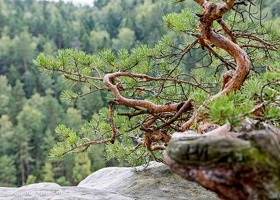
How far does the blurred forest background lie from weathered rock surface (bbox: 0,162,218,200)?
3047 millimetres

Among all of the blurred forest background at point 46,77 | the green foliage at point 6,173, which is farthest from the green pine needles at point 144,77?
the green foliage at point 6,173

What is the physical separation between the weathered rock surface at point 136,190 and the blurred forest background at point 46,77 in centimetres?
305

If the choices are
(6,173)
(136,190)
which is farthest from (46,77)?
(136,190)

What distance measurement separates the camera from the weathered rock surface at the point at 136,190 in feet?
5.36

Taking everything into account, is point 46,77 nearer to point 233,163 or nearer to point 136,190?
point 136,190

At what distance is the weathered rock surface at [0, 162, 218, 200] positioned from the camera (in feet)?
5.36

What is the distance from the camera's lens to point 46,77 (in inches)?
966

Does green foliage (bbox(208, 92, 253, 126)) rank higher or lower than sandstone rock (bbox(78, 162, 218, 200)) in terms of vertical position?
higher

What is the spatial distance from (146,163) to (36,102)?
80.1ft

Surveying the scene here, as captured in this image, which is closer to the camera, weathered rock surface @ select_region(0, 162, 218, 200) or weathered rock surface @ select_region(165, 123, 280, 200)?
weathered rock surface @ select_region(165, 123, 280, 200)

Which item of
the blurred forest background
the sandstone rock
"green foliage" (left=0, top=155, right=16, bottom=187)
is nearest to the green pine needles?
the sandstone rock

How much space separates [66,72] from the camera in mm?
1711

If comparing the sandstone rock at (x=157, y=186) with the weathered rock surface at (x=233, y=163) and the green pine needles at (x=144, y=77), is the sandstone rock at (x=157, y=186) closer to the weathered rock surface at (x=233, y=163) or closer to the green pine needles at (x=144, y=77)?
the green pine needles at (x=144, y=77)

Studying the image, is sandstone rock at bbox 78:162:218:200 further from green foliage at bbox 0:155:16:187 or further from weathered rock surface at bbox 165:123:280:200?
green foliage at bbox 0:155:16:187
